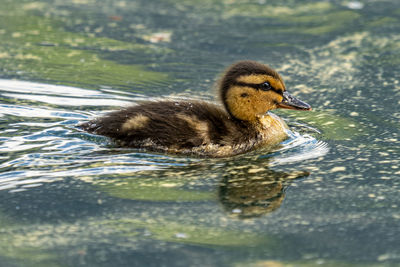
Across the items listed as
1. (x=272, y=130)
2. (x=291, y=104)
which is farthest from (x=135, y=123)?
(x=291, y=104)

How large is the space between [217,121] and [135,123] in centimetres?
51

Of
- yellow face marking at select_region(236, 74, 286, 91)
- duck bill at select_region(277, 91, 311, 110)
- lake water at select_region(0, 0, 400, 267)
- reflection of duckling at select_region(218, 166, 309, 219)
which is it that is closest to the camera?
lake water at select_region(0, 0, 400, 267)

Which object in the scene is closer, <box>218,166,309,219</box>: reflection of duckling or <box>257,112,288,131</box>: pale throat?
<box>218,166,309,219</box>: reflection of duckling

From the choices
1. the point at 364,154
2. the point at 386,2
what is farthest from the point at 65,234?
the point at 386,2

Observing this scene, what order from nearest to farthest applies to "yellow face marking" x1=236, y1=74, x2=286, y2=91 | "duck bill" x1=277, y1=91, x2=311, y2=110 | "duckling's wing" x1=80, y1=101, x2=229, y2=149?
1. "duckling's wing" x1=80, y1=101, x2=229, y2=149
2. "yellow face marking" x1=236, y1=74, x2=286, y2=91
3. "duck bill" x1=277, y1=91, x2=311, y2=110

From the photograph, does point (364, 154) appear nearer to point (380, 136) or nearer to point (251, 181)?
point (380, 136)

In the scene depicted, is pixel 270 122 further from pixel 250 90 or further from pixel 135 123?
pixel 135 123

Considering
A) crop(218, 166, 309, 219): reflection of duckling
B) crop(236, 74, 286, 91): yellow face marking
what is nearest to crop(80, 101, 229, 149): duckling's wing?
crop(236, 74, 286, 91): yellow face marking

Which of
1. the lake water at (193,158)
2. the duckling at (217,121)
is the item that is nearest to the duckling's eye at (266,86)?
the duckling at (217,121)

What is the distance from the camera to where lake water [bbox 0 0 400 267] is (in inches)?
118

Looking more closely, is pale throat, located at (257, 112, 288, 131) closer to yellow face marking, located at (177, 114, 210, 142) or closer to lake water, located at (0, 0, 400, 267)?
lake water, located at (0, 0, 400, 267)

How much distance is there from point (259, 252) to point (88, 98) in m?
2.71

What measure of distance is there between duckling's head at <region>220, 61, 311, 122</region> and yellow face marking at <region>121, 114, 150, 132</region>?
57cm

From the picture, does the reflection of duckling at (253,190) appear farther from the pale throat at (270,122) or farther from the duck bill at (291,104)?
the duck bill at (291,104)
